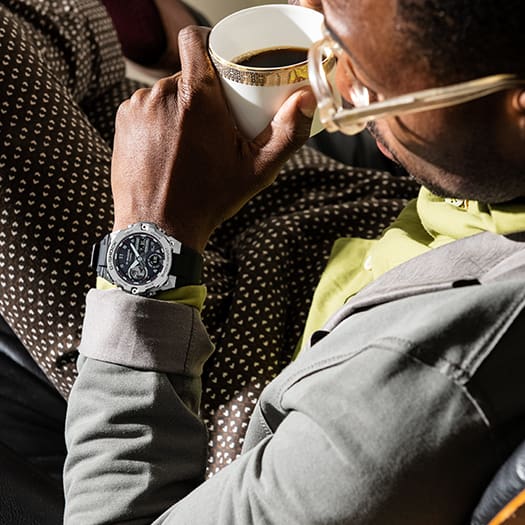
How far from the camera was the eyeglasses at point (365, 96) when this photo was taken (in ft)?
1.70

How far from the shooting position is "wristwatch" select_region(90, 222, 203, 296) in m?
0.81

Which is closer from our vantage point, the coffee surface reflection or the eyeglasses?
the eyeglasses

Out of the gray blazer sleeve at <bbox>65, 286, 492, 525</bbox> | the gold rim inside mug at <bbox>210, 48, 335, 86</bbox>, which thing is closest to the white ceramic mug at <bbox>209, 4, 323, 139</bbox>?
the gold rim inside mug at <bbox>210, 48, 335, 86</bbox>

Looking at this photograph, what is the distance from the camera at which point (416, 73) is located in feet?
1.79

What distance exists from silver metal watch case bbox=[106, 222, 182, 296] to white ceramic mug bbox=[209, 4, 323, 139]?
0.14m

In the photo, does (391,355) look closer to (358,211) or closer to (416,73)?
(416,73)

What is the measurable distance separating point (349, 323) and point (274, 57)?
13.0 inches

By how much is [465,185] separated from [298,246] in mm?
443

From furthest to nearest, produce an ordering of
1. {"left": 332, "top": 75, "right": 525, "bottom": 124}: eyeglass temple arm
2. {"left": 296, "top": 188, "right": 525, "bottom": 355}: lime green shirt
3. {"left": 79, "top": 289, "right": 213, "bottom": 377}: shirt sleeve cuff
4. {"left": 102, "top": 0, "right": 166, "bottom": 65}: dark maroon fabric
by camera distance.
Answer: {"left": 102, "top": 0, "right": 166, "bottom": 65}: dark maroon fabric
{"left": 79, "top": 289, "right": 213, "bottom": 377}: shirt sleeve cuff
{"left": 296, "top": 188, "right": 525, "bottom": 355}: lime green shirt
{"left": 332, "top": 75, "right": 525, "bottom": 124}: eyeglass temple arm

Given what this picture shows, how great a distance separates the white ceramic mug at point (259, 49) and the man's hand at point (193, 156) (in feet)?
0.06

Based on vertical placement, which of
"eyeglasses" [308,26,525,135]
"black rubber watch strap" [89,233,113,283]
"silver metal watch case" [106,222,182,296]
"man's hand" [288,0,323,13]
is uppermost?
"eyeglasses" [308,26,525,135]

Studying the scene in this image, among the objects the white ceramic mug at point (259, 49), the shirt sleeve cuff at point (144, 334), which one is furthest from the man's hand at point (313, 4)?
the shirt sleeve cuff at point (144, 334)

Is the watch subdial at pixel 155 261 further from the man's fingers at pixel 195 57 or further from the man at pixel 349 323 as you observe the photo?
the man's fingers at pixel 195 57

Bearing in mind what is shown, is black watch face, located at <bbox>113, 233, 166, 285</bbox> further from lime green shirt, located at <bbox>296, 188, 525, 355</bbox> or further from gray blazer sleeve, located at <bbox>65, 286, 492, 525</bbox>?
lime green shirt, located at <bbox>296, 188, 525, 355</bbox>
